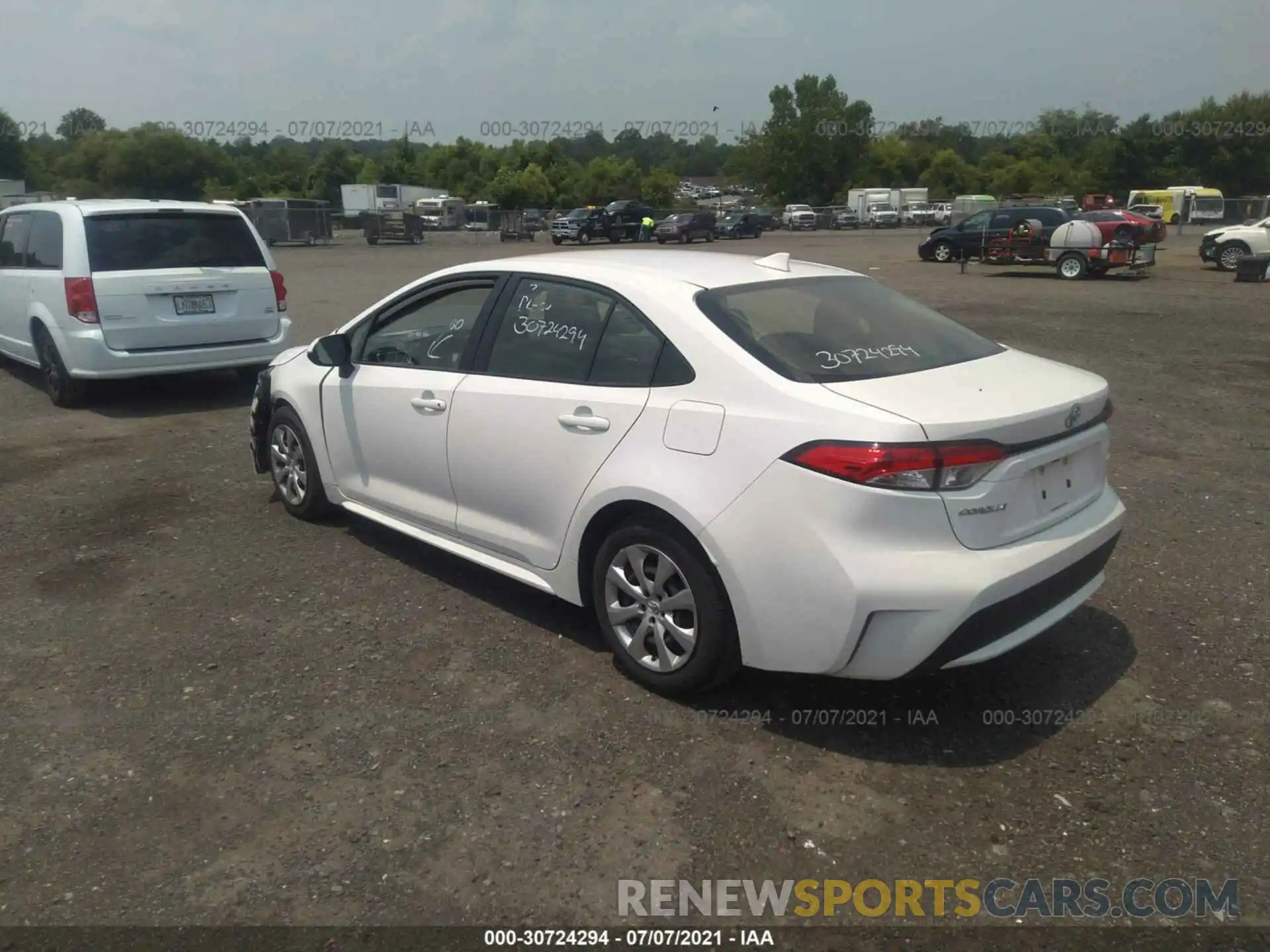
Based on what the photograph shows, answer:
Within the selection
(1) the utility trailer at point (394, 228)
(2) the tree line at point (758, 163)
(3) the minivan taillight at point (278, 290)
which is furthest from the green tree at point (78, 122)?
(3) the minivan taillight at point (278, 290)

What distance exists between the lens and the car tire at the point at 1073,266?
77.3ft

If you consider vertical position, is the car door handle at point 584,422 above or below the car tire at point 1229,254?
below

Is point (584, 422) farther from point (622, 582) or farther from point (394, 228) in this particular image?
point (394, 228)

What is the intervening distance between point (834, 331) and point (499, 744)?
2035 mm

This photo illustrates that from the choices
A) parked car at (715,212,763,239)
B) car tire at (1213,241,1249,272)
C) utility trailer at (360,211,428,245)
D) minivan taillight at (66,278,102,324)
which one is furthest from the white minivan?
parked car at (715,212,763,239)

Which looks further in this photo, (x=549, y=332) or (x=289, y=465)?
(x=289, y=465)

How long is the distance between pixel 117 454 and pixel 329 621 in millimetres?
4005

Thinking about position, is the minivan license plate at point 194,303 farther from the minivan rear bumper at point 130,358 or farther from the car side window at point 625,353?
the car side window at point 625,353

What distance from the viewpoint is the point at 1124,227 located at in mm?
26281

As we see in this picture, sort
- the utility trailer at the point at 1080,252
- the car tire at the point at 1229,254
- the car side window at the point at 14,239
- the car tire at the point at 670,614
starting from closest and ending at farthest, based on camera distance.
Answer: the car tire at the point at 670,614 < the car side window at the point at 14,239 < the utility trailer at the point at 1080,252 < the car tire at the point at 1229,254

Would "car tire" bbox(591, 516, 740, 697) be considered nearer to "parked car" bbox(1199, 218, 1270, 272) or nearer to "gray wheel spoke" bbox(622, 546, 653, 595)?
"gray wheel spoke" bbox(622, 546, 653, 595)

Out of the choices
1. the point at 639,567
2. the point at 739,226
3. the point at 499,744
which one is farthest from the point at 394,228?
the point at 499,744

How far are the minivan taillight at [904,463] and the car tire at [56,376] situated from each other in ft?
25.8

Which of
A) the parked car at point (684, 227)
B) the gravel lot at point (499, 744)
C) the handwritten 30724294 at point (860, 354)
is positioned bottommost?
the gravel lot at point (499, 744)
